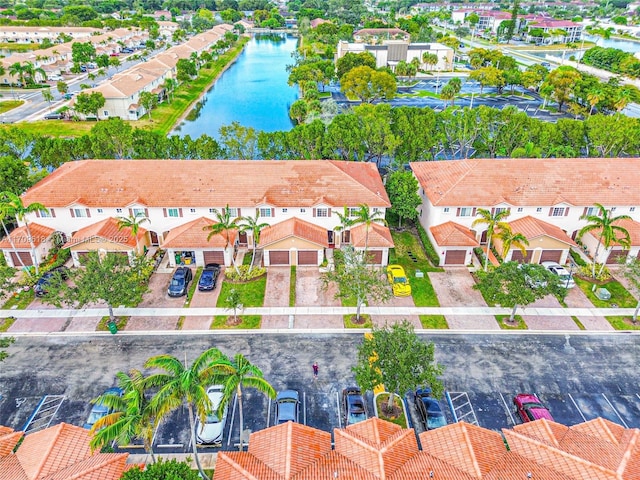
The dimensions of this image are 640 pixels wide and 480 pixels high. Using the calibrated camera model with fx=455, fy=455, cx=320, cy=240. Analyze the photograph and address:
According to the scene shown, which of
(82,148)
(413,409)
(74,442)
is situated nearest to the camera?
(74,442)

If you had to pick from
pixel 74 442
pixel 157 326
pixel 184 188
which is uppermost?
pixel 184 188

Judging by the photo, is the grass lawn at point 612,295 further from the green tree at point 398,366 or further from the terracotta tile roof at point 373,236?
the green tree at point 398,366

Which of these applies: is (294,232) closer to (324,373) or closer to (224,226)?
(224,226)

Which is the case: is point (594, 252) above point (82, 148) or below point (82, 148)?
below

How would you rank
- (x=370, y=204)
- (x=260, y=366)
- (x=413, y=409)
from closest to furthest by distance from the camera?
(x=413, y=409) < (x=260, y=366) < (x=370, y=204)

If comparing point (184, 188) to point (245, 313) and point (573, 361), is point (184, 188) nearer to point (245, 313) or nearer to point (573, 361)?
point (245, 313)

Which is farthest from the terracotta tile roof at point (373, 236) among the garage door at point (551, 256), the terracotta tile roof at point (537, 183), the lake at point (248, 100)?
the lake at point (248, 100)

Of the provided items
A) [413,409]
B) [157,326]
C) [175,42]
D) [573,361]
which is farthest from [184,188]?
[175,42]

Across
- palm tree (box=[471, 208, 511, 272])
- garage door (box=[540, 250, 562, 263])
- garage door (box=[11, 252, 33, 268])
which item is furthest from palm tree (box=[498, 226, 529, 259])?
garage door (box=[11, 252, 33, 268])

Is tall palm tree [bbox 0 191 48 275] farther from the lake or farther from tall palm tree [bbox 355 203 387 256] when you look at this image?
the lake
